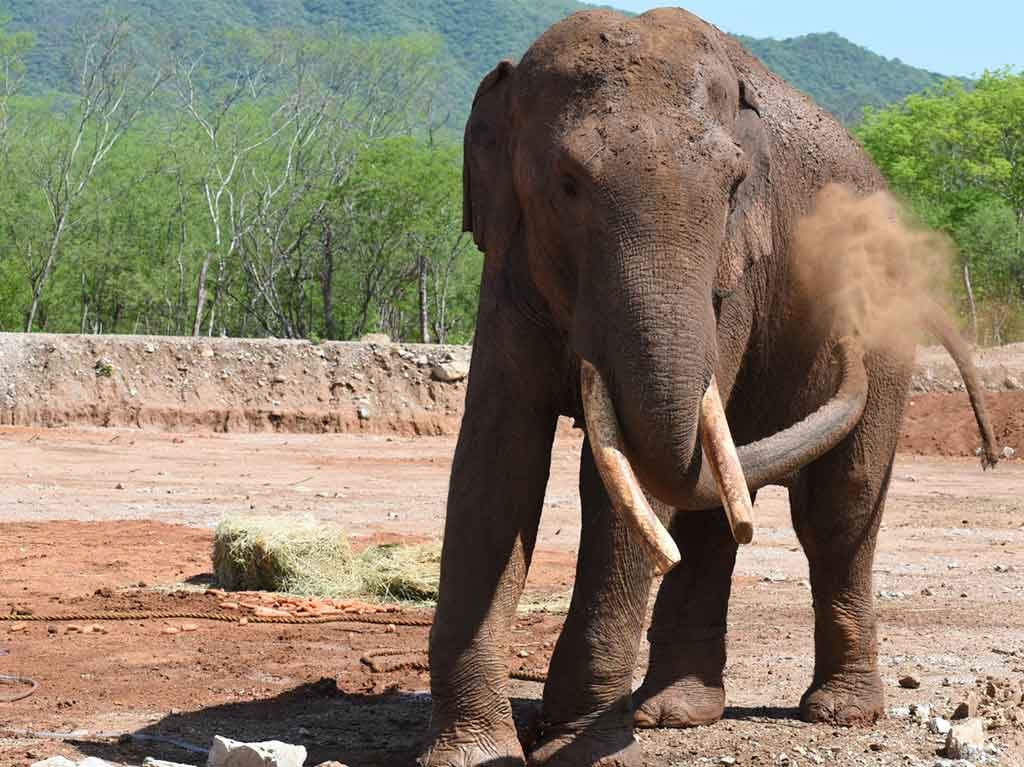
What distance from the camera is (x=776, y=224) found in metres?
6.79

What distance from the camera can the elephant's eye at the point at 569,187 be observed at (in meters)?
5.37

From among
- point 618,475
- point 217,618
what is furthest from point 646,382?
point 217,618

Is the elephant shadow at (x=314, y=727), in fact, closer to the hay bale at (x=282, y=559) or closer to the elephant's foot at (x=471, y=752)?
the elephant's foot at (x=471, y=752)

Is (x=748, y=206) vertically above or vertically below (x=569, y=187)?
above

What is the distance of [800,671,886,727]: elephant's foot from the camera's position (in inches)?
294

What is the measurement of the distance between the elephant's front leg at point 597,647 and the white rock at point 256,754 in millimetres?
967

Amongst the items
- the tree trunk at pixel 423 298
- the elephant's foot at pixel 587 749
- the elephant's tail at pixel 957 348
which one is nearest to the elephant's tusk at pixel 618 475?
the elephant's foot at pixel 587 749

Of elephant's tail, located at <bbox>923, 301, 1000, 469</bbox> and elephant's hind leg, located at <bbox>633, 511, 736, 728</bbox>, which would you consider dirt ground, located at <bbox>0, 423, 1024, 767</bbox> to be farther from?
elephant's tail, located at <bbox>923, 301, 1000, 469</bbox>

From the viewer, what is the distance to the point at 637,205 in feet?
17.0

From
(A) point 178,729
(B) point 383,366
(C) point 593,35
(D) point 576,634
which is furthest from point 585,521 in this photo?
(B) point 383,366

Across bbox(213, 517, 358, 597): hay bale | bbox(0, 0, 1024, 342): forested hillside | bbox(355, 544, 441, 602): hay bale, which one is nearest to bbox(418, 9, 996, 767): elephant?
bbox(355, 544, 441, 602): hay bale

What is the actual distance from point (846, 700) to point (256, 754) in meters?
3.11

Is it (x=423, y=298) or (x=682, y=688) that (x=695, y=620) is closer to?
(x=682, y=688)

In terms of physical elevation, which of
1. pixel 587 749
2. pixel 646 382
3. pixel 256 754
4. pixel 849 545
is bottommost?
pixel 256 754
